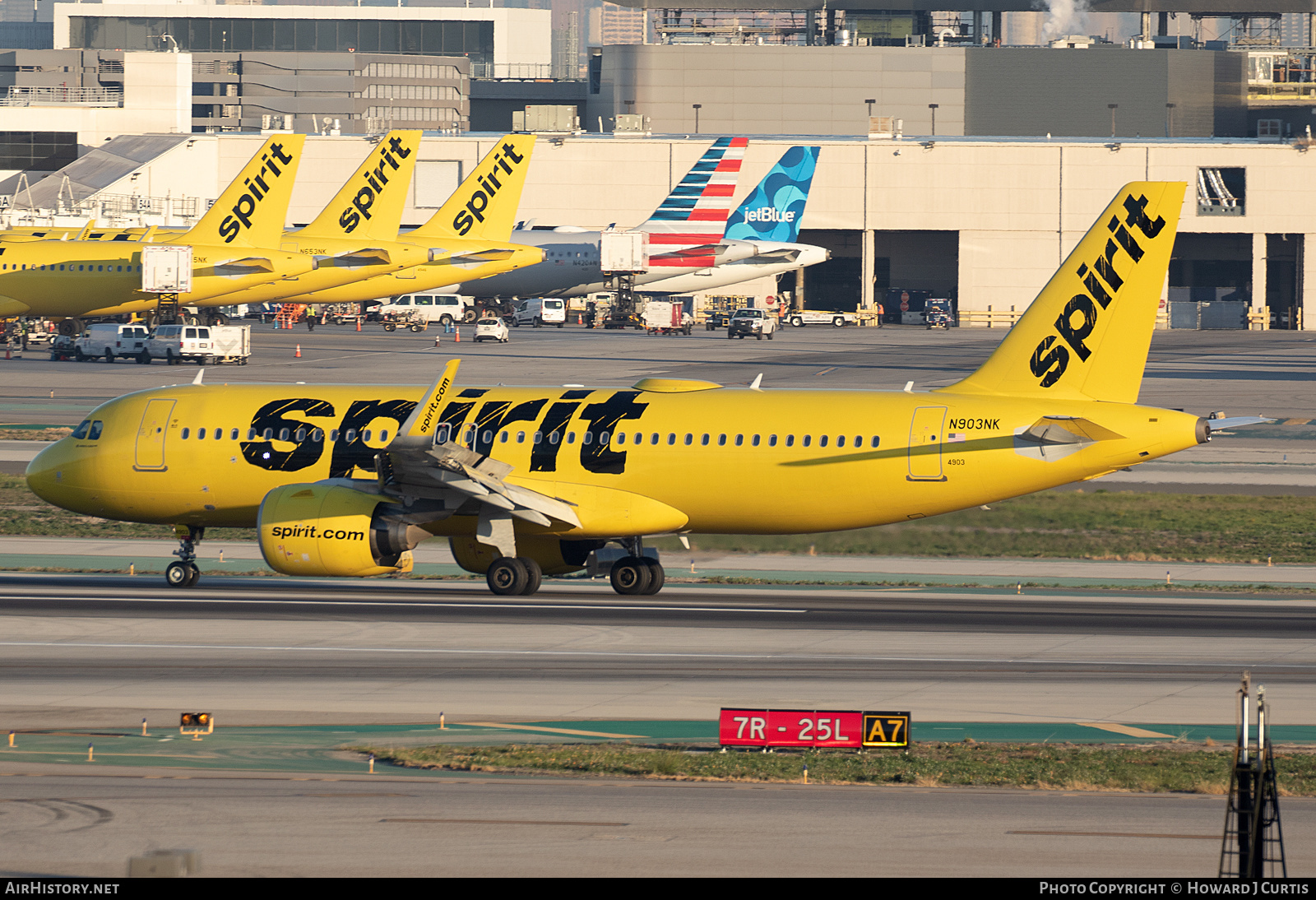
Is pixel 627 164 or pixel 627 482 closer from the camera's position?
pixel 627 482

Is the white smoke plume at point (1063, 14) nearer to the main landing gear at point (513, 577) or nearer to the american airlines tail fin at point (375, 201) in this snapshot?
the american airlines tail fin at point (375, 201)

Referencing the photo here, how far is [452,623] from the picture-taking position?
34875mm

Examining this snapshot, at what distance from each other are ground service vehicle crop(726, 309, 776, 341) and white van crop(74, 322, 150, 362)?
4512 centimetres

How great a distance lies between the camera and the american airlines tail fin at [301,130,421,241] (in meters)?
111

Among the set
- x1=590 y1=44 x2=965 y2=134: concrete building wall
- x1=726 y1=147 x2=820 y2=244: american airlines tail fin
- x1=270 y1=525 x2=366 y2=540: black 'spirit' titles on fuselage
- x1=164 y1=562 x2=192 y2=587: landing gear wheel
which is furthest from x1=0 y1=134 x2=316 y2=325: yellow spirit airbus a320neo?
x1=590 y1=44 x2=965 y2=134: concrete building wall

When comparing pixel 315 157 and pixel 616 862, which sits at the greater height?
pixel 315 157

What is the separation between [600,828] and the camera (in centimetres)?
1959

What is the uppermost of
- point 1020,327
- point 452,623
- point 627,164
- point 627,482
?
point 627,164

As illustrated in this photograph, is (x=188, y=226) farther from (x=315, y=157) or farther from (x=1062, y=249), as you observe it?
(x=1062, y=249)

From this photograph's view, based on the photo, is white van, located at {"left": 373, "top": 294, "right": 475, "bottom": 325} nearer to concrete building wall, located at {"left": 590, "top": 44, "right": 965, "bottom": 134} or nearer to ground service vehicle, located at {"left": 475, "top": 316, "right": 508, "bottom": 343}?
ground service vehicle, located at {"left": 475, "top": 316, "right": 508, "bottom": 343}

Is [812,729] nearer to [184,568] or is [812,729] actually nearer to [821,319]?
[184,568]
